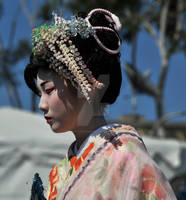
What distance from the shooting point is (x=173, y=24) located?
1423 centimetres

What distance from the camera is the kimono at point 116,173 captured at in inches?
60.2

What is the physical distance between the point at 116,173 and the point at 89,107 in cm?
38

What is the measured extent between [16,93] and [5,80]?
81 cm

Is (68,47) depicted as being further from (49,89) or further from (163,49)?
(163,49)

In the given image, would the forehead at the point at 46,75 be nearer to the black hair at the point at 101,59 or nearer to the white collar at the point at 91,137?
the black hair at the point at 101,59

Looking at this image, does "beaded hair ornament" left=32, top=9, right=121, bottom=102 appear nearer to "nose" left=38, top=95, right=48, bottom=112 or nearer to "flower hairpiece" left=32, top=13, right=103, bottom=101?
"flower hairpiece" left=32, top=13, right=103, bottom=101

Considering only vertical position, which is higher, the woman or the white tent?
the woman

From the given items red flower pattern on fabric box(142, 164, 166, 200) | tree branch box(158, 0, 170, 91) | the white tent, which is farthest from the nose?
tree branch box(158, 0, 170, 91)

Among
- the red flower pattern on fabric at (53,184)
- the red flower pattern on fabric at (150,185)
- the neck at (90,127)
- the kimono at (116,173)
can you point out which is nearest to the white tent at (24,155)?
the red flower pattern on fabric at (53,184)

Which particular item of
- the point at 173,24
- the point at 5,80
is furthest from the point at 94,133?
the point at 5,80

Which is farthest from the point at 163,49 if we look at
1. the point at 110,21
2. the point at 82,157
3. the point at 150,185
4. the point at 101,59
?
the point at 150,185

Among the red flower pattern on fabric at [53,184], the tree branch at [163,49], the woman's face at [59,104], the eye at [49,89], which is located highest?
the eye at [49,89]

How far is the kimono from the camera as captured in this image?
1530mm

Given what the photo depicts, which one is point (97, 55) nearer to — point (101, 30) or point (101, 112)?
point (101, 30)
